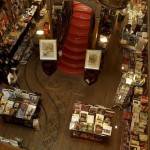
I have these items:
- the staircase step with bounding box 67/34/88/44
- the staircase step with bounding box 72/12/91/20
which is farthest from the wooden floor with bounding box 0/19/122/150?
the staircase step with bounding box 72/12/91/20

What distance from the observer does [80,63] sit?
429 inches

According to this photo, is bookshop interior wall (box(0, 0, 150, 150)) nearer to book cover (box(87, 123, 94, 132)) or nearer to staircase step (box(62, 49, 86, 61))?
book cover (box(87, 123, 94, 132))

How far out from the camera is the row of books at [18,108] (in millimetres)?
8289

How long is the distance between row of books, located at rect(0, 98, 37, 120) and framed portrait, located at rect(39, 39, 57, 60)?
2475 mm

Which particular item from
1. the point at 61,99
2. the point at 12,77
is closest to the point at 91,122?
the point at 61,99

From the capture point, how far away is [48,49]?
10.3 metres

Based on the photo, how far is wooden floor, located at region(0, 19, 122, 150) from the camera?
8320 millimetres

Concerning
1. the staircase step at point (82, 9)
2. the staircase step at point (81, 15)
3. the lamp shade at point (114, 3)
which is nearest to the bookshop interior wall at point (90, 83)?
the staircase step at point (81, 15)

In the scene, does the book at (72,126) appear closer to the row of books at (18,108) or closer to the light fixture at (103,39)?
the row of books at (18,108)

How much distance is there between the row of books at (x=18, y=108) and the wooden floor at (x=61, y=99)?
63cm

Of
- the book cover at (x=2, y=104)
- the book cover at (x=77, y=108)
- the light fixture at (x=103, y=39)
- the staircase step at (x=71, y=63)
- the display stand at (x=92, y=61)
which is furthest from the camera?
the staircase step at (x=71, y=63)

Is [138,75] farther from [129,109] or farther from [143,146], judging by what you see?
[143,146]

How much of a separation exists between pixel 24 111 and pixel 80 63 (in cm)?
369

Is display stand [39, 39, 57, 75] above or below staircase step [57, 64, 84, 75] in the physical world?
above
